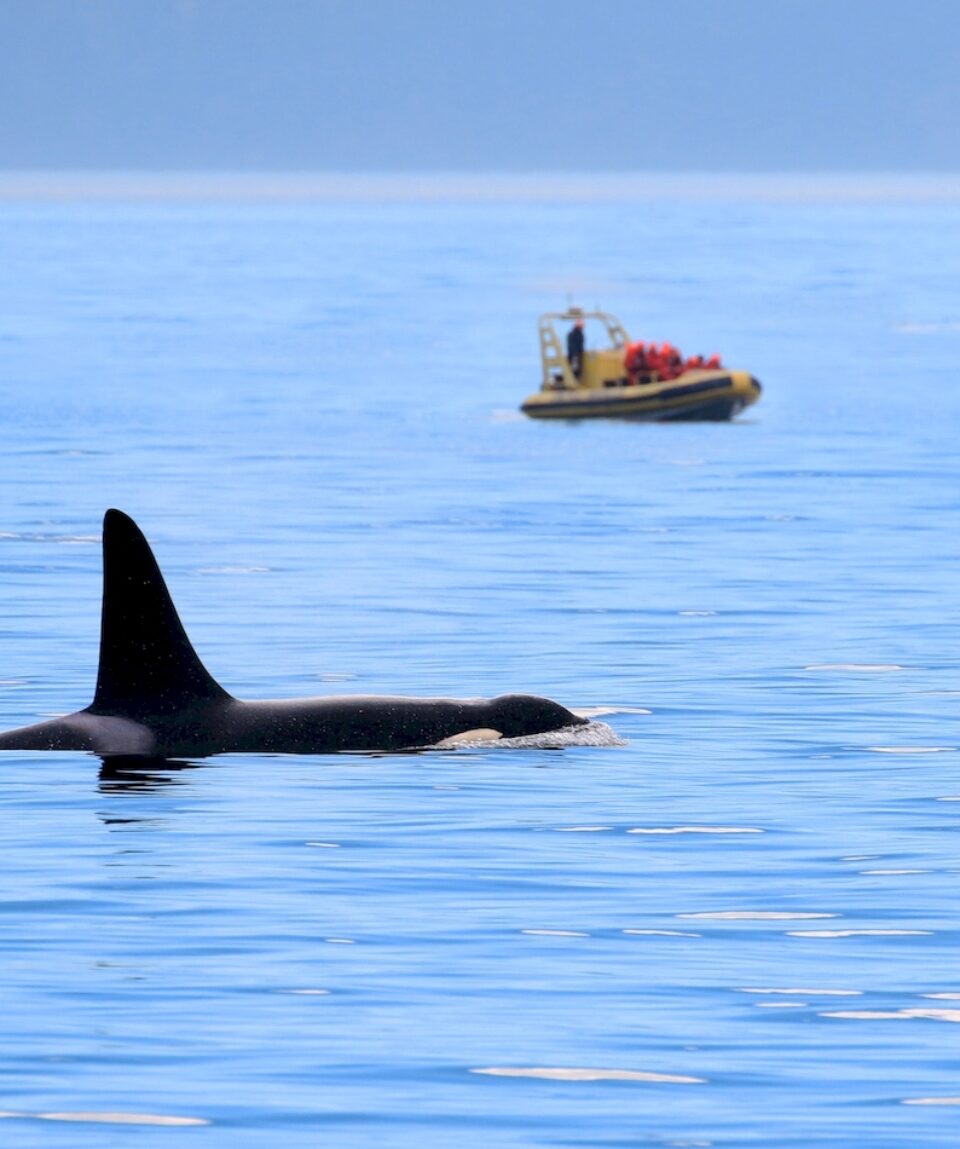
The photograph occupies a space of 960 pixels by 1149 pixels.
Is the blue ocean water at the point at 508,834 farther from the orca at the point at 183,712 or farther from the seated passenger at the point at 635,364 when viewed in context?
the seated passenger at the point at 635,364

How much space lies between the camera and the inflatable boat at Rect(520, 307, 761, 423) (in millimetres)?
61844

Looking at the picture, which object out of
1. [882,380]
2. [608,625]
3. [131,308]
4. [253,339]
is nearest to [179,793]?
[608,625]

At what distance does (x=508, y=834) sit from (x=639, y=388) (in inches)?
1800

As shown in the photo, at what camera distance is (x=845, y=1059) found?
40.6 ft

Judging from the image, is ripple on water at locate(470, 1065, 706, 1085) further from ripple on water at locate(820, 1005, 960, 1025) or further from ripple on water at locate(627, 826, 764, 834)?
ripple on water at locate(627, 826, 764, 834)

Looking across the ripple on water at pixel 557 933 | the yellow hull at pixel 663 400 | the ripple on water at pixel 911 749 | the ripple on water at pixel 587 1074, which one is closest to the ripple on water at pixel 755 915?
the ripple on water at pixel 557 933

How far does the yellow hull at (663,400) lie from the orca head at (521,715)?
41865 mm

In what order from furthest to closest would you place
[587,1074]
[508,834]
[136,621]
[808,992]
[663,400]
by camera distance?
[663,400]
[136,621]
[508,834]
[808,992]
[587,1074]

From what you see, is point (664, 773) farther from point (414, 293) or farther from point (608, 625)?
point (414, 293)

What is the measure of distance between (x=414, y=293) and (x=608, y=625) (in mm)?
115569

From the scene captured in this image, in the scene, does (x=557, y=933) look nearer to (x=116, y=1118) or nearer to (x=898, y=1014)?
(x=898, y=1014)

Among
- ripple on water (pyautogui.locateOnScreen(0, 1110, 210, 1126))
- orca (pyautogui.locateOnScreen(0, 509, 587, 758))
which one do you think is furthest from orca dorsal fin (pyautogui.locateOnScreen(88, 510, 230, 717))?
ripple on water (pyautogui.locateOnScreen(0, 1110, 210, 1126))

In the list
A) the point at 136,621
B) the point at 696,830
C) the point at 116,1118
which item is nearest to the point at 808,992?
the point at 116,1118

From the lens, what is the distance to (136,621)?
18.7m
